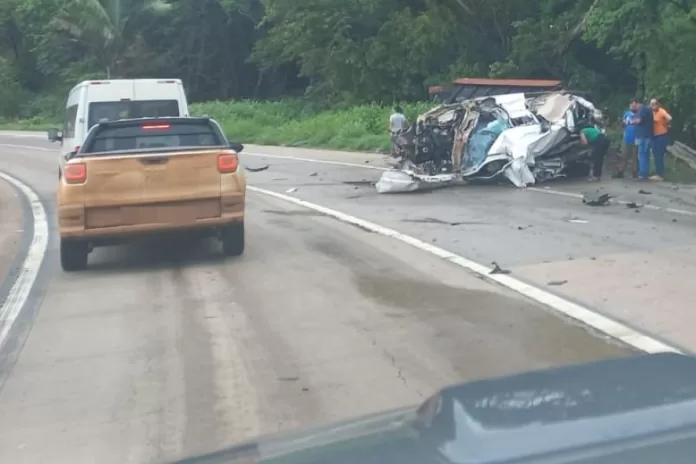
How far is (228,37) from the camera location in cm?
5616

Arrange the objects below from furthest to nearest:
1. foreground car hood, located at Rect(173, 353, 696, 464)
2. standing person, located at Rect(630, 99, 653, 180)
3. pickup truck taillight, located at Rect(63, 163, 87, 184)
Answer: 1. standing person, located at Rect(630, 99, 653, 180)
2. pickup truck taillight, located at Rect(63, 163, 87, 184)
3. foreground car hood, located at Rect(173, 353, 696, 464)

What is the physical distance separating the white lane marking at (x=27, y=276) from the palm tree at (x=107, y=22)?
31.0m

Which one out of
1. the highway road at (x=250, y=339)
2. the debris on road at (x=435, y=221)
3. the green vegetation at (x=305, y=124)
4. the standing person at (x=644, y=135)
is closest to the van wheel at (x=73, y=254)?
the highway road at (x=250, y=339)

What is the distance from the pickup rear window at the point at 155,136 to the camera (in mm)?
A: 12297

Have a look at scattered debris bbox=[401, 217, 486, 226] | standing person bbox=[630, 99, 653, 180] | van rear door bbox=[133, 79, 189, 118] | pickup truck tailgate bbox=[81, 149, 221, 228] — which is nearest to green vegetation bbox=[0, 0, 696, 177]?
standing person bbox=[630, 99, 653, 180]

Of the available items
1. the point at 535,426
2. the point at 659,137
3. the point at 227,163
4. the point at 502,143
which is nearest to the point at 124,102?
the point at 227,163

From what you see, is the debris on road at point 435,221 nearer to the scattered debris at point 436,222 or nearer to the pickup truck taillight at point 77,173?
the scattered debris at point 436,222

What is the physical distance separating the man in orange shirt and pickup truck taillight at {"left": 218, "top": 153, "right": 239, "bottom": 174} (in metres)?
11.3

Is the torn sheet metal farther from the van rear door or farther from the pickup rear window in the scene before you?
the pickup rear window

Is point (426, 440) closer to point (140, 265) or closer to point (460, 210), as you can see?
point (140, 265)

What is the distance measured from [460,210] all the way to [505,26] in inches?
886

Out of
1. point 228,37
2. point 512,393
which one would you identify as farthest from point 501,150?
point 228,37

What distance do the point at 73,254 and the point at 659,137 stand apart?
42.4ft

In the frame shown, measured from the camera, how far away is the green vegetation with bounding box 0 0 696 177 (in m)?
24.9
